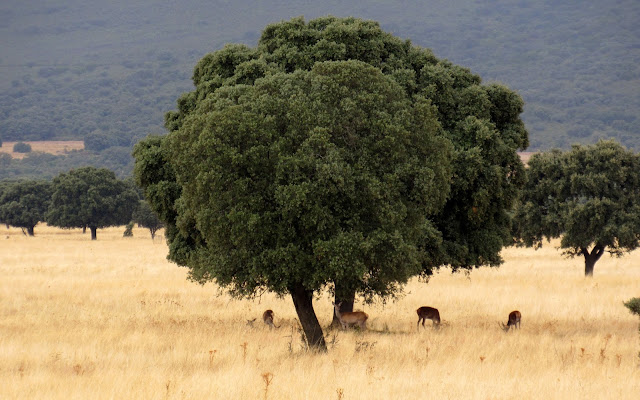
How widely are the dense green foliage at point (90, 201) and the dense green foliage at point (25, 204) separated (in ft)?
22.9

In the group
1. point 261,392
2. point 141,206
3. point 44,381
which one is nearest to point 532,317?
point 261,392

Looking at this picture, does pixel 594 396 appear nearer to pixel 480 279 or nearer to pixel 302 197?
pixel 302 197

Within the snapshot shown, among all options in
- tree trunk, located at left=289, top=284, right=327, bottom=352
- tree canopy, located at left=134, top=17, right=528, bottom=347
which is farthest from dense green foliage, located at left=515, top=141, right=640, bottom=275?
tree trunk, located at left=289, top=284, right=327, bottom=352

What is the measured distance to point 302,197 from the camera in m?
16.7

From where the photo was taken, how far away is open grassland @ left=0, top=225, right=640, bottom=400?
15.1 metres

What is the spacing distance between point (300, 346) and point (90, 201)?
7571 centimetres

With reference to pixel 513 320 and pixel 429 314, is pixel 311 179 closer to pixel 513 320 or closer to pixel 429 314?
pixel 429 314

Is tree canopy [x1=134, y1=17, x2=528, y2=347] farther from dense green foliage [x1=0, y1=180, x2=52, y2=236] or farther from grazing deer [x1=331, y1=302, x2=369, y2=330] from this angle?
dense green foliage [x1=0, y1=180, x2=52, y2=236]

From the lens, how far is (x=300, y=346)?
816 inches

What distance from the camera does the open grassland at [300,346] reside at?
15148mm

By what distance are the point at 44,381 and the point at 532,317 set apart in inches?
687

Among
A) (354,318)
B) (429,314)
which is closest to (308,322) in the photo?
(354,318)

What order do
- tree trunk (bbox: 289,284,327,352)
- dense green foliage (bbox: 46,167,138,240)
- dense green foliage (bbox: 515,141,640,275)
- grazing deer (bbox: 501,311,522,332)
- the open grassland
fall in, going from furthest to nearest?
dense green foliage (bbox: 46,167,138,240)
dense green foliage (bbox: 515,141,640,275)
grazing deer (bbox: 501,311,522,332)
tree trunk (bbox: 289,284,327,352)
the open grassland

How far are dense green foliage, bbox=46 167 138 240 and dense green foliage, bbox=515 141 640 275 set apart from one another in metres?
60.7
